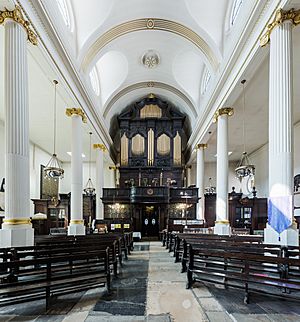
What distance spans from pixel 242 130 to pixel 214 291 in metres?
10.9

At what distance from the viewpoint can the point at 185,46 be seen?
39.7 feet

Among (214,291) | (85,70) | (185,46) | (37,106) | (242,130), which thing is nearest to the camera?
(214,291)

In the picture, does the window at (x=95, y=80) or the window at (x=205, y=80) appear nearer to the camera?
the window at (x=205, y=80)

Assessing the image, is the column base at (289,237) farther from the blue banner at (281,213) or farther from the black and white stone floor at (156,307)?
the black and white stone floor at (156,307)

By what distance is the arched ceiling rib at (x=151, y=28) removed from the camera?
10023 millimetres

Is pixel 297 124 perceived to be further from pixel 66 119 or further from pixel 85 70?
pixel 66 119

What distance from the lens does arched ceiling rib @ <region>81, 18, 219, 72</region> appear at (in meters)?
10.0

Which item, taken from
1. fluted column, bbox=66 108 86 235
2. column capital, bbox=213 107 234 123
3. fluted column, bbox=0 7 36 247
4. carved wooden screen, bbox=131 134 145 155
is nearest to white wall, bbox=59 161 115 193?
carved wooden screen, bbox=131 134 145 155

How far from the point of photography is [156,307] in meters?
3.88

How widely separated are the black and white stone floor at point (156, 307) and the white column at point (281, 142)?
4.83ft

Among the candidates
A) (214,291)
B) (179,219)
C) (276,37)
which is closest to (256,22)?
(276,37)

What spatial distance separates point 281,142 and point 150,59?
10119mm

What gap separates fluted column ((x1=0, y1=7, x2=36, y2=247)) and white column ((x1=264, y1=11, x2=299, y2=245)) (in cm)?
465

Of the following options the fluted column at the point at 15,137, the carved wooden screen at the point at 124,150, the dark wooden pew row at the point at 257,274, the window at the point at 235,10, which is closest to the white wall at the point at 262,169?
the carved wooden screen at the point at 124,150
